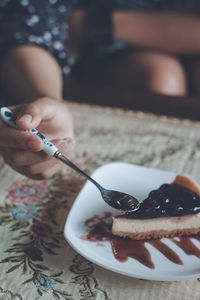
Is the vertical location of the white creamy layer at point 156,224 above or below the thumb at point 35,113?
below

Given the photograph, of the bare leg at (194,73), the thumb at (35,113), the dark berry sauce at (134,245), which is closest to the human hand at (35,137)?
the thumb at (35,113)

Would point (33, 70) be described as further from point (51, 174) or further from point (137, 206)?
point (137, 206)

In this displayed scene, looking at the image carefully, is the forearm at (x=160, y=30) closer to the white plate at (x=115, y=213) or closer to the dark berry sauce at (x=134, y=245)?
the white plate at (x=115, y=213)

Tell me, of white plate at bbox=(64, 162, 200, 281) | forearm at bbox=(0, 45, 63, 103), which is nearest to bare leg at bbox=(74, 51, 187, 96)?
forearm at bbox=(0, 45, 63, 103)

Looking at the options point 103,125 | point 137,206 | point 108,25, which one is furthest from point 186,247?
point 108,25

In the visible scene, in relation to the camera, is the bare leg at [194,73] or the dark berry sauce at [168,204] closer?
the dark berry sauce at [168,204]

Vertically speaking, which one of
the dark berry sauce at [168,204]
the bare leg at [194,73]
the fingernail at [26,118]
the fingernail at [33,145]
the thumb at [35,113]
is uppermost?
the fingernail at [26,118]

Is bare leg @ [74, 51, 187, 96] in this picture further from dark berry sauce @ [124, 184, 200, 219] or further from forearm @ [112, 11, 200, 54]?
dark berry sauce @ [124, 184, 200, 219]
